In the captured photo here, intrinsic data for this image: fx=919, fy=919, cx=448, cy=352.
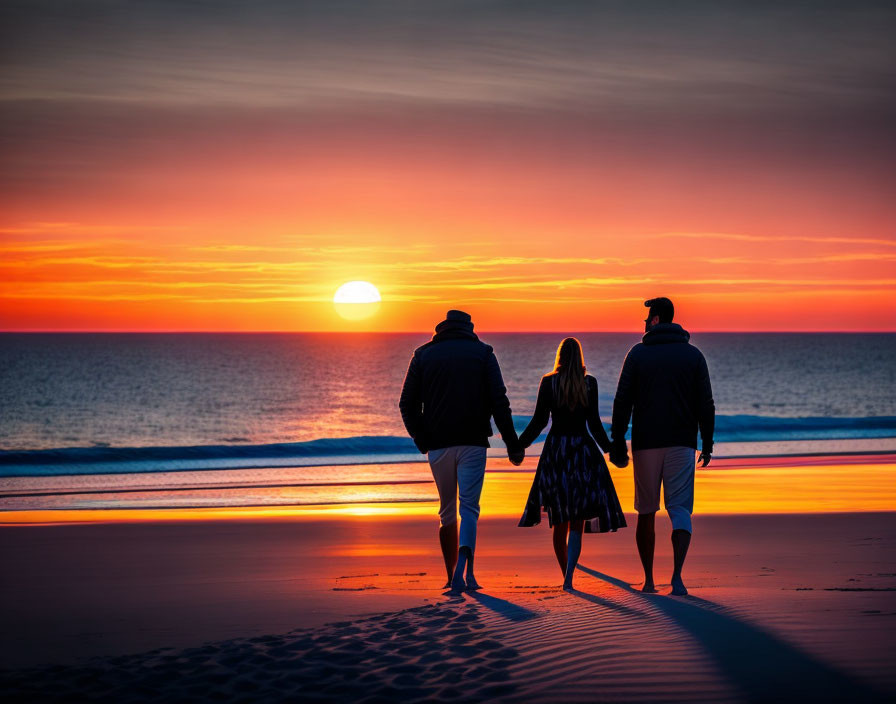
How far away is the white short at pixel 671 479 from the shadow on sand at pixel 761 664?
0.83m

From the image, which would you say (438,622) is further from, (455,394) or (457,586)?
(455,394)

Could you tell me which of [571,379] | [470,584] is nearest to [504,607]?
[470,584]

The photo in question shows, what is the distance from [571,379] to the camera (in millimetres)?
6613

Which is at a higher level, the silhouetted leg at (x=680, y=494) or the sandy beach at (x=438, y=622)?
the silhouetted leg at (x=680, y=494)

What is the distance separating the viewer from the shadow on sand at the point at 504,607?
5.75 meters

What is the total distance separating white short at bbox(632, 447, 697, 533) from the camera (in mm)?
6398

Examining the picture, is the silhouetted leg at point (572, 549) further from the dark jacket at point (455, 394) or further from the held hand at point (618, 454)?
the dark jacket at point (455, 394)

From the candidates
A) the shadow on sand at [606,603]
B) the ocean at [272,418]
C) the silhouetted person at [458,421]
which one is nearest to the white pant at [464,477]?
the silhouetted person at [458,421]

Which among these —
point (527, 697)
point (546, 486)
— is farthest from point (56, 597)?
point (527, 697)

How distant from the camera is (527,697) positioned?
14.0 ft

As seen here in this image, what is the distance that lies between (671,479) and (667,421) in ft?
1.35

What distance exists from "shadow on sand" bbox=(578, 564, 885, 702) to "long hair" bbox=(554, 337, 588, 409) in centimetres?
161

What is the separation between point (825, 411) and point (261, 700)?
5832 cm

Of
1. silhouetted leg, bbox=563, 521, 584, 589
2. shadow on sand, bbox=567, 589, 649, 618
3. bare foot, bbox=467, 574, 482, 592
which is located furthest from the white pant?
shadow on sand, bbox=567, 589, 649, 618
